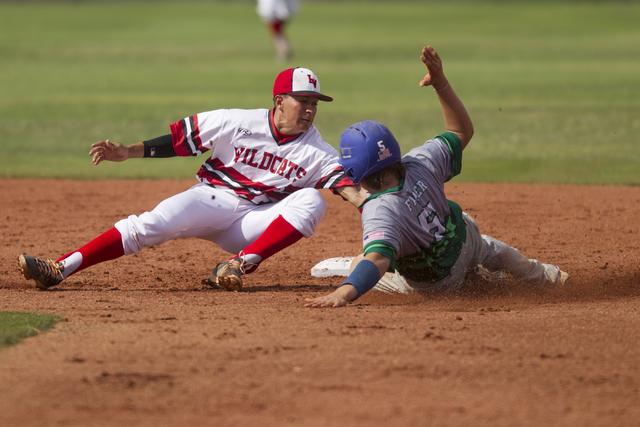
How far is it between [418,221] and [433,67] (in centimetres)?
92

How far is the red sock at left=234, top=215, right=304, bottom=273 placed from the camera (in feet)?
16.2

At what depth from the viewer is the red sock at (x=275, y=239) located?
4.94 metres

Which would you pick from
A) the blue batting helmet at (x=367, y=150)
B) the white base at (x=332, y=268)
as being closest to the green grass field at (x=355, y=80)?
the white base at (x=332, y=268)

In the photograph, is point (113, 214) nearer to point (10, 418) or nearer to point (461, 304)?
point (461, 304)

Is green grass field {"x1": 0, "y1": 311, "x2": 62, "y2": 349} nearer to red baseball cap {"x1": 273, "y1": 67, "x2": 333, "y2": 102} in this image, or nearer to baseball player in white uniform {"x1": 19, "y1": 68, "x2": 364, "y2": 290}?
baseball player in white uniform {"x1": 19, "y1": 68, "x2": 364, "y2": 290}

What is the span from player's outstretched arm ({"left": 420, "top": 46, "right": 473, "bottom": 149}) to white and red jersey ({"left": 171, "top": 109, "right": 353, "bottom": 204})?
0.89 meters

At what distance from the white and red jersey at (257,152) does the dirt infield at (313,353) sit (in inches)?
27.4

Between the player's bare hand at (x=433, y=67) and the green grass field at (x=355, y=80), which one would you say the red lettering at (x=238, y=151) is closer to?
the player's bare hand at (x=433, y=67)

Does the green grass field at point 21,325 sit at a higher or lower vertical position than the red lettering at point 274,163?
lower

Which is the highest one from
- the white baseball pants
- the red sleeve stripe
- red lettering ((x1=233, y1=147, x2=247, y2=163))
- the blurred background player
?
the blurred background player

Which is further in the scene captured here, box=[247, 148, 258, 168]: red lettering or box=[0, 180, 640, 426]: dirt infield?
box=[247, 148, 258, 168]: red lettering

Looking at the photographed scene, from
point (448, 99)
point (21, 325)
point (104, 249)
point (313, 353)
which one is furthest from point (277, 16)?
point (313, 353)

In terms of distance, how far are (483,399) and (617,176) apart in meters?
6.98

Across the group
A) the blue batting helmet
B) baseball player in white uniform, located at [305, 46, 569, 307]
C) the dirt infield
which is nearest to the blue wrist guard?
baseball player in white uniform, located at [305, 46, 569, 307]
